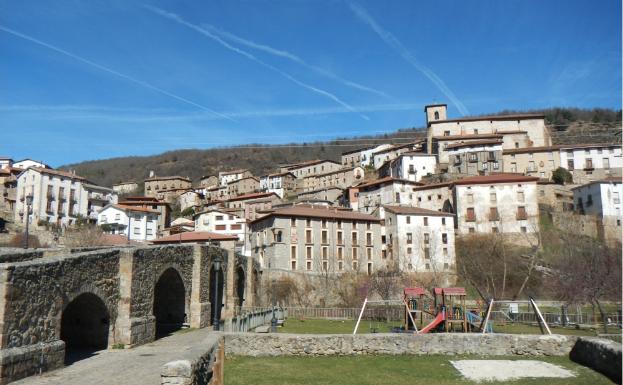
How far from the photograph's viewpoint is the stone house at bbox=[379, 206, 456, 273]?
61750 millimetres

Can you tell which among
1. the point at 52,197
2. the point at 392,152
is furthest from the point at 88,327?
the point at 392,152

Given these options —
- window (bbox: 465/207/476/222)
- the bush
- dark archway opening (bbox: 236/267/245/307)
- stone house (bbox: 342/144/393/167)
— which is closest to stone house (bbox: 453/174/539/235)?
window (bbox: 465/207/476/222)

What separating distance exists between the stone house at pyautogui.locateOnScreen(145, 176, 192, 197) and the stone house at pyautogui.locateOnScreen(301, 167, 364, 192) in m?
34.5

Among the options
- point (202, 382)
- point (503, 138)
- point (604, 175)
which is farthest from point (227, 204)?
point (202, 382)

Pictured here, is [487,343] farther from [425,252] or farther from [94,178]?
[94,178]

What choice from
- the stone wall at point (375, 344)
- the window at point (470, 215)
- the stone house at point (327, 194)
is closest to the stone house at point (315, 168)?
the stone house at point (327, 194)

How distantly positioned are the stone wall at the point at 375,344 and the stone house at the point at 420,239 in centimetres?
4450

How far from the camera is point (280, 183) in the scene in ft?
377

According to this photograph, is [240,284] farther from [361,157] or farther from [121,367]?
[361,157]

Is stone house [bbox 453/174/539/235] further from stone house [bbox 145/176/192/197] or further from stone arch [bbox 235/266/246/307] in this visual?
stone house [bbox 145/176/192/197]

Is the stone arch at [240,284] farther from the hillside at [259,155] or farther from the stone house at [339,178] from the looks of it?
the hillside at [259,155]

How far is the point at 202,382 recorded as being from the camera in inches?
415

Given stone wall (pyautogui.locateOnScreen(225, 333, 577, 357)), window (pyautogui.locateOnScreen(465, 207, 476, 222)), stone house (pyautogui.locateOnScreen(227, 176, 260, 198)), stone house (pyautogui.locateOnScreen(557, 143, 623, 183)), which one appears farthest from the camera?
stone house (pyautogui.locateOnScreen(227, 176, 260, 198))

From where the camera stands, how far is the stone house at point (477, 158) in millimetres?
81812
